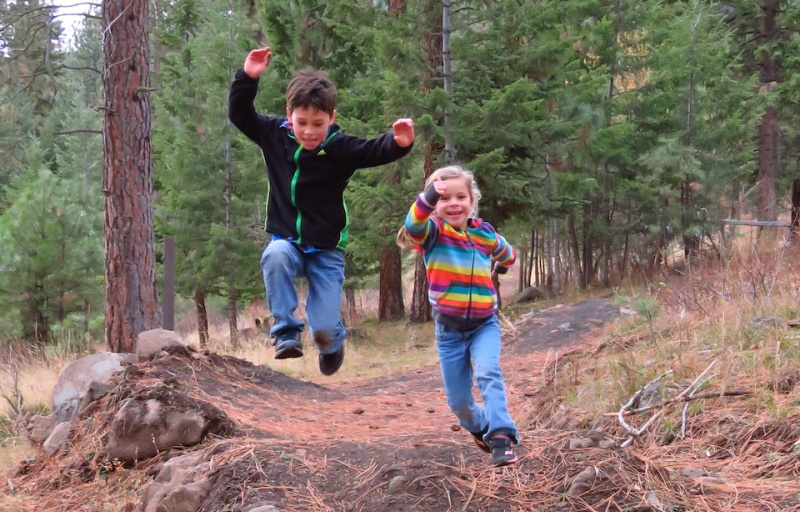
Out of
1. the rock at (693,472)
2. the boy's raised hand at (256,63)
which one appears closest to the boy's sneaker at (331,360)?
the boy's raised hand at (256,63)

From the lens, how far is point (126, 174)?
7832mm

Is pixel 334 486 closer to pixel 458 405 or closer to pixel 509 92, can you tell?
pixel 458 405

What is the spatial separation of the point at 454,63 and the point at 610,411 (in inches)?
367

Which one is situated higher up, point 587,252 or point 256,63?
point 256,63

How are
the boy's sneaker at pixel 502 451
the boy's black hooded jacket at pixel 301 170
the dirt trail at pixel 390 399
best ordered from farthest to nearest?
the dirt trail at pixel 390 399, the boy's black hooded jacket at pixel 301 170, the boy's sneaker at pixel 502 451

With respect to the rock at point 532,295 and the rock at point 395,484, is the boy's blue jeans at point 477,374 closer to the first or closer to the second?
the rock at point 395,484

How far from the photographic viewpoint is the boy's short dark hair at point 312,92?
3977mm

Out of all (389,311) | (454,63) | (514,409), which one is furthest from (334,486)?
(389,311)

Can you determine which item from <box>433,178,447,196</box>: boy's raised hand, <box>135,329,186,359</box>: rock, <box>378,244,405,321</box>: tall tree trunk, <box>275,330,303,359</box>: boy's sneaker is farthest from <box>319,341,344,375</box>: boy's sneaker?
<box>378,244,405,321</box>: tall tree trunk

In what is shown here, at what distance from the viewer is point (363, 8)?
1281cm

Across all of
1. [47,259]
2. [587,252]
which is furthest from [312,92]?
[587,252]

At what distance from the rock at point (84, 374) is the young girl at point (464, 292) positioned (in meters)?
3.89

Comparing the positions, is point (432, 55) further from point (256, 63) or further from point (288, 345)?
point (288, 345)

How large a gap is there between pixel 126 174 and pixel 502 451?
589cm
